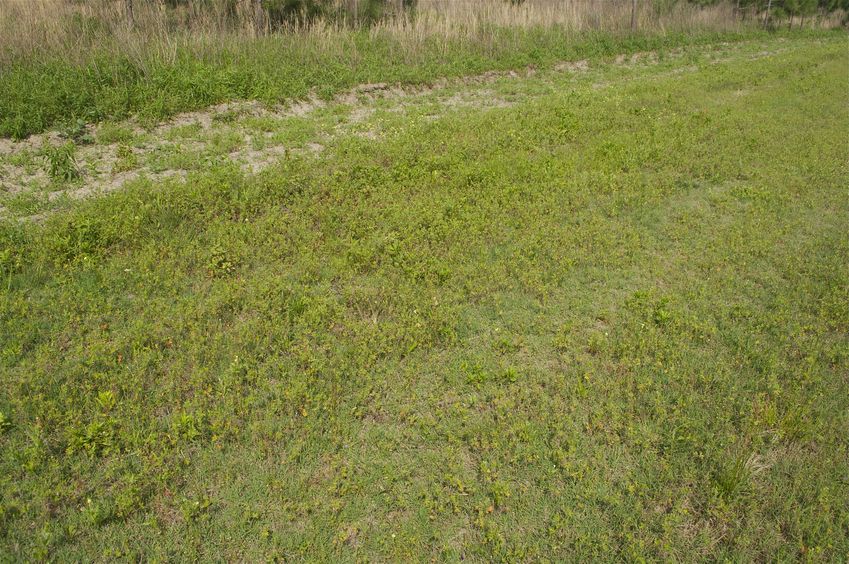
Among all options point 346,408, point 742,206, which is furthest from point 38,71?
point 742,206

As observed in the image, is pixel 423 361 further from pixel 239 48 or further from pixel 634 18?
pixel 634 18

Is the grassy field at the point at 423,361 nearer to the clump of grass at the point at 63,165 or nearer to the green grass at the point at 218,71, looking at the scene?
the clump of grass at the point at 63,165

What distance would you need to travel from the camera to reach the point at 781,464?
373 centimetres

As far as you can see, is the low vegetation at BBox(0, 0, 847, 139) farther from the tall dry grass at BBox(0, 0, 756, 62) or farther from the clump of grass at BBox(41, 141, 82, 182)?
the clump of grass at BBox(41, 141, 82, 182)

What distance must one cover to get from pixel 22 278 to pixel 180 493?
3.02m

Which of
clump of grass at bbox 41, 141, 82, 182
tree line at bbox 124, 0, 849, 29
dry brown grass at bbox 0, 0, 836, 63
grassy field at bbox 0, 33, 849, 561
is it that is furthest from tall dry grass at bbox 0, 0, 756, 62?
clump of grass at bbox 41, 141, 82, 182

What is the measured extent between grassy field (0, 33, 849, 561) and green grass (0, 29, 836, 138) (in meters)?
1.01

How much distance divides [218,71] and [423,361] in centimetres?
827

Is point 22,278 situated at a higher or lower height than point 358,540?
higher

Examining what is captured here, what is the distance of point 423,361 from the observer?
4.57m

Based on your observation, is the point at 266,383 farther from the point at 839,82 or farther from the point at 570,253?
the point at 839,82

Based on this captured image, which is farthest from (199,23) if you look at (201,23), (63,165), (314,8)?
(63,165)

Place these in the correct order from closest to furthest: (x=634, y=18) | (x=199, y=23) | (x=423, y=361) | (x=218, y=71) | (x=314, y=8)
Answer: (x=423, y=361), (x=218, y=71), (x=199, y=23), (x=314, y=8), (x=634, y=18)

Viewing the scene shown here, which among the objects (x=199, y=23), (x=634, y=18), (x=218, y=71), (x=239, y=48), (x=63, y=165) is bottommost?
(x=63, y=165)
